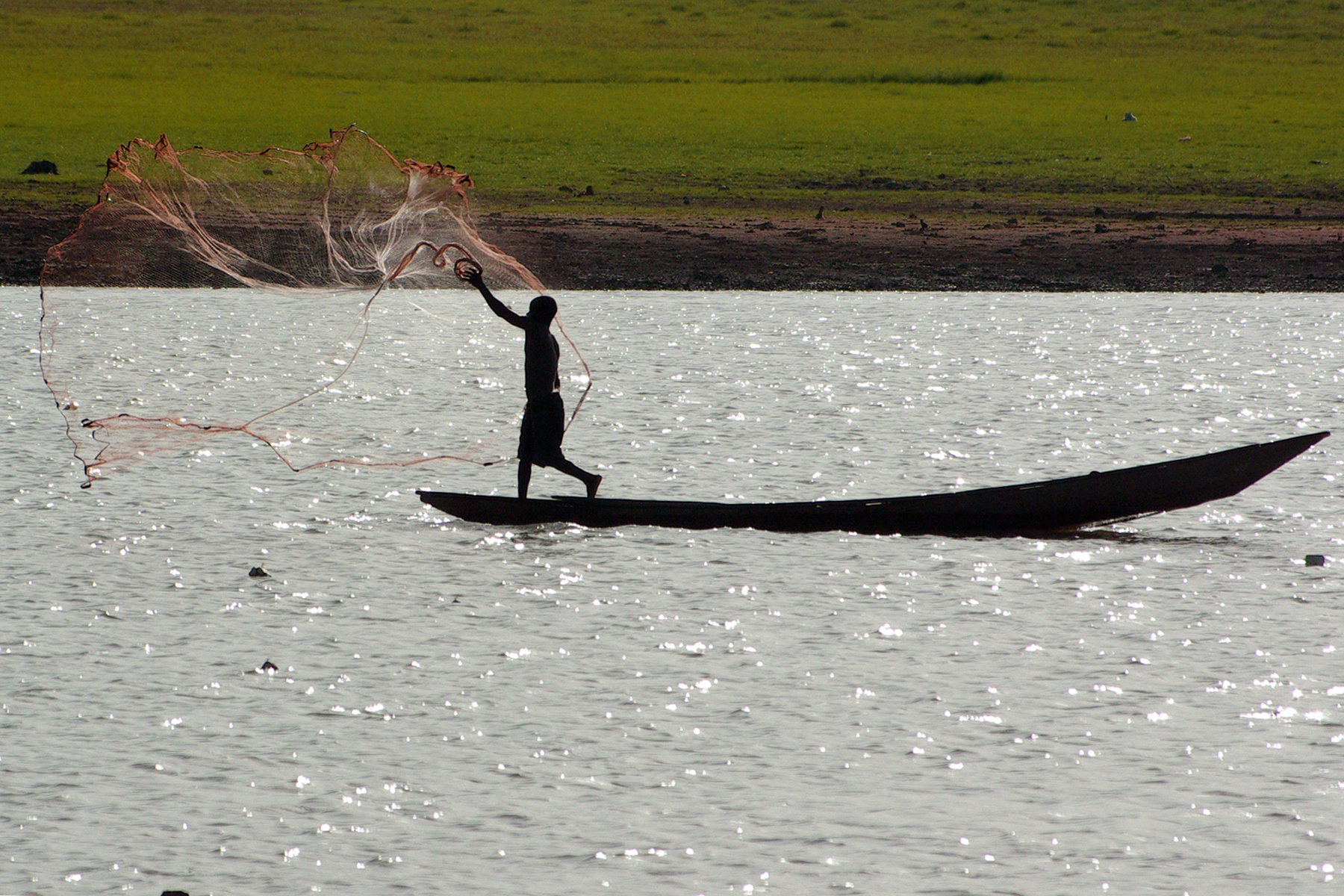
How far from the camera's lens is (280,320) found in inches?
980

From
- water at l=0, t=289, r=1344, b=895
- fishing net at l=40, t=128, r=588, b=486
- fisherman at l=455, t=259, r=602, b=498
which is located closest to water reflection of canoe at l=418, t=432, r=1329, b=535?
water at l=0, t=289, r=1344, b=895

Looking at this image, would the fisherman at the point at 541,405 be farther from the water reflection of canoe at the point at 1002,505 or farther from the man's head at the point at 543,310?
the water reflection of canoe at the point at 1002,505

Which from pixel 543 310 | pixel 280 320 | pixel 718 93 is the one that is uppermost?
pixel 718 93

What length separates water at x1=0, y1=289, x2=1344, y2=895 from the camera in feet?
22.4

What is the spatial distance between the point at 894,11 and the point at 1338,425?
185ft

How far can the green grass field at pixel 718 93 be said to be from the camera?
123 ft

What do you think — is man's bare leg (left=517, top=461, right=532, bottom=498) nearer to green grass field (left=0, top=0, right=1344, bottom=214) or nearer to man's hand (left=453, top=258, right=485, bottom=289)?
man's hand (left=453, top=258, right=485, bottom=289)

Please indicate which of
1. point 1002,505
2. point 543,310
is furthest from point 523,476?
point 1002,505

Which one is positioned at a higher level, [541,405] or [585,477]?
[541,405]

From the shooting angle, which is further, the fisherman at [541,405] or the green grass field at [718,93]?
the green grass field at [718,93]

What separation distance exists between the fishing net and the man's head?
302 mm

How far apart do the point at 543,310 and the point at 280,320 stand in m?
13.3

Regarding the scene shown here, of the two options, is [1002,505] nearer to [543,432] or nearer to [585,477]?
[585,477]

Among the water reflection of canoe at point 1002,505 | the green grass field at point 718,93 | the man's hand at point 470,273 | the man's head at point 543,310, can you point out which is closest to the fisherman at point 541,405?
the man's head at point 543,310
